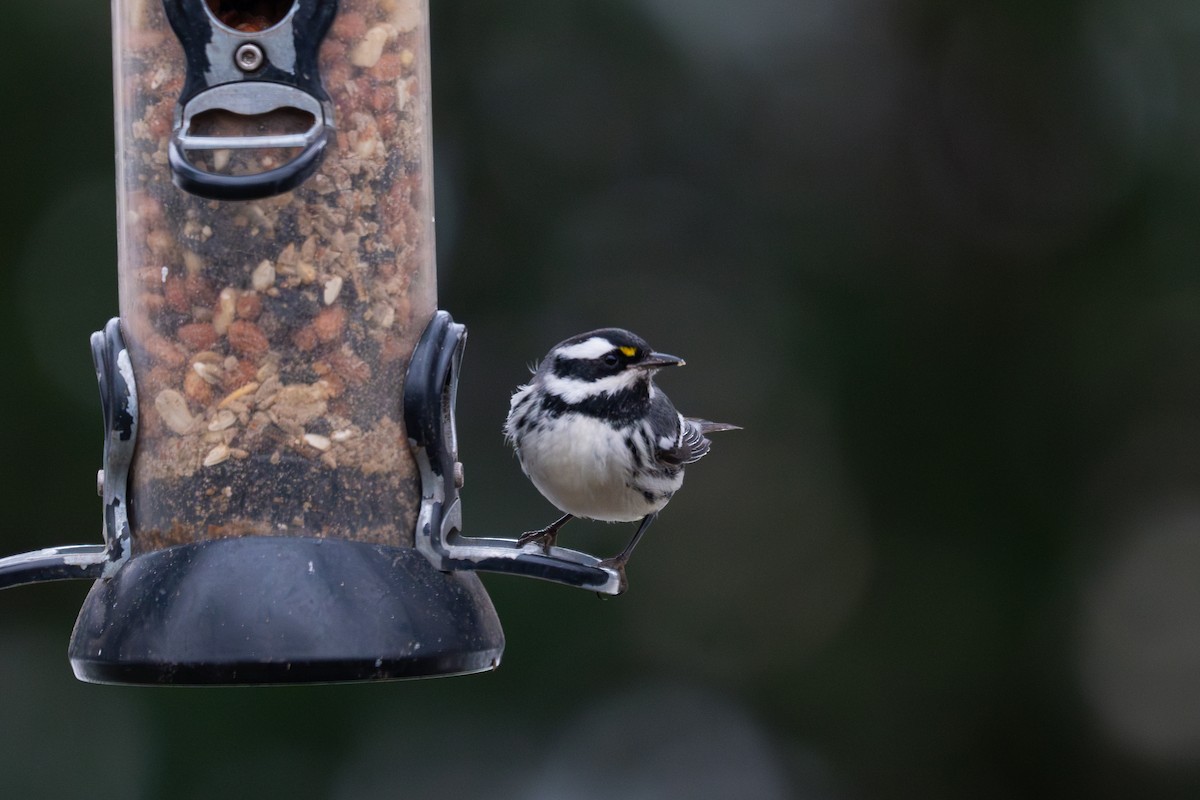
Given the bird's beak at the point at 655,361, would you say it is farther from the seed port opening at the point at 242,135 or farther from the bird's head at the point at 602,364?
the seed port opening at the point at 242,135

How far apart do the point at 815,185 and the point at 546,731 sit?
14.4ft

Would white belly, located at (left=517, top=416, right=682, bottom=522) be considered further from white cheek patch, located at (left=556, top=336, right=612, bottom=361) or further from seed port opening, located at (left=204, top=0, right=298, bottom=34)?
seed port opening, located at (left=204, top=0, right=298, bottom=34)

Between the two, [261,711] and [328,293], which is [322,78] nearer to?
[328,293]

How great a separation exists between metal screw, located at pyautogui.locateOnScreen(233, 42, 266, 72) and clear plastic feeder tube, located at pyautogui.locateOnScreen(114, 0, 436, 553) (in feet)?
0.48

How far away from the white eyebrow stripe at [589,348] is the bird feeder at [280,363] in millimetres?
1049

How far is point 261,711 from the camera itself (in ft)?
30.7

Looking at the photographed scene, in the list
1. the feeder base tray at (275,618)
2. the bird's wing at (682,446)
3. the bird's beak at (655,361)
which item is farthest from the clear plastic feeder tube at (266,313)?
the bird's wing at (682,446)

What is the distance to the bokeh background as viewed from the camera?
10.8 meters

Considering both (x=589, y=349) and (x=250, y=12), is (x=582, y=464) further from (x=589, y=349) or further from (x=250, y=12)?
(x=250, y=12)

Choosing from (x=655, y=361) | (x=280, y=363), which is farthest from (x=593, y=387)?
(x=280, y=363)

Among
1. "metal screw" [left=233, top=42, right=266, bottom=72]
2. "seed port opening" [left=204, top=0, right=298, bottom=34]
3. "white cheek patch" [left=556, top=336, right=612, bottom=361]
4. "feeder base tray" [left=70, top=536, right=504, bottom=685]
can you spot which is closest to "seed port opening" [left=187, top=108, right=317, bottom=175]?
"metal screw" [left=233, top=42, right=266, bottom=72]

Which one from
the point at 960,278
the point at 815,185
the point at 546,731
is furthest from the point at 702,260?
the point at 546,731

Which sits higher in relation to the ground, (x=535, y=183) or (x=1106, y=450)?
(x=535, y=183)

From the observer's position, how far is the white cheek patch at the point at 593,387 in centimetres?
Answer: 659
